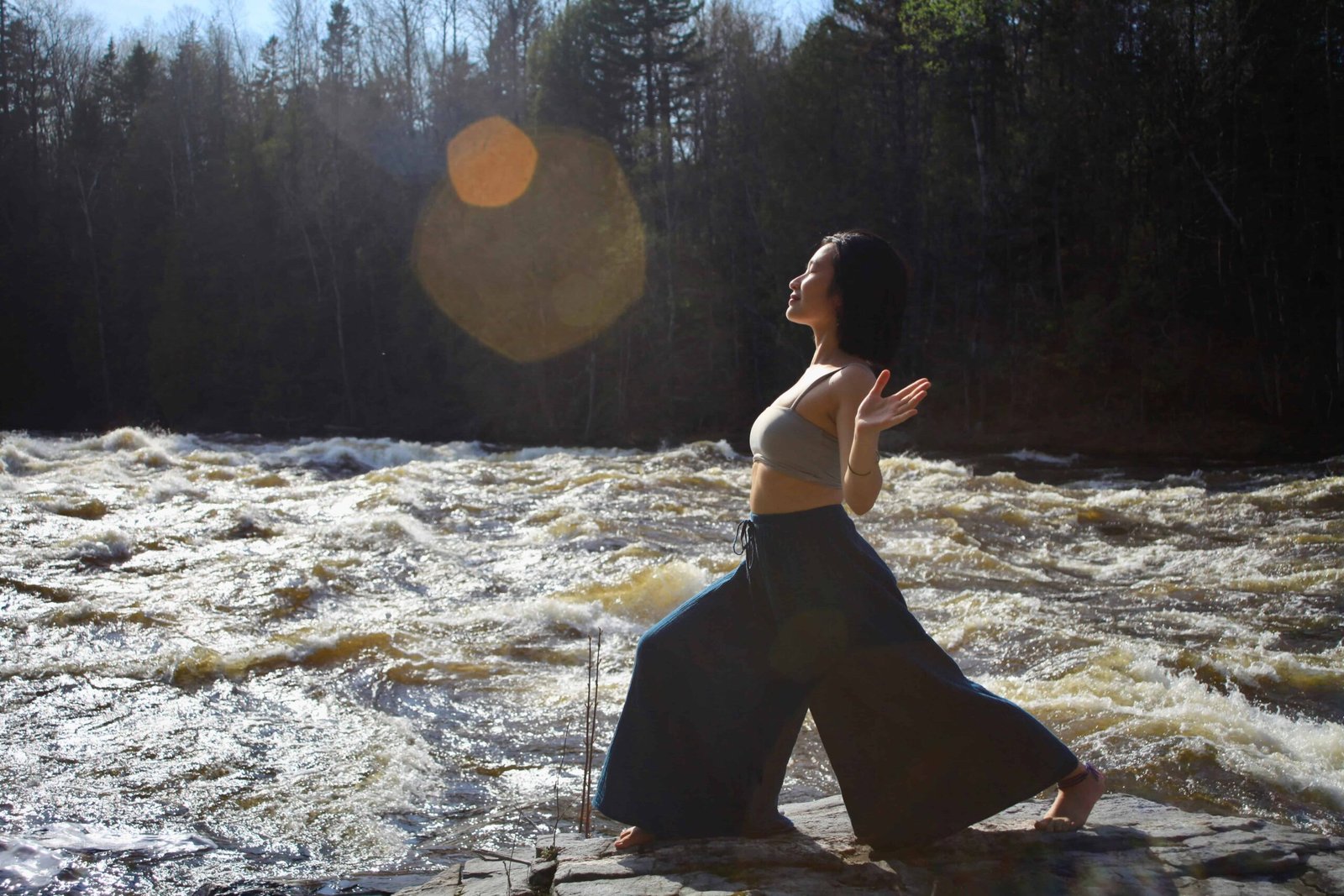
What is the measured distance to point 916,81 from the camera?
27141 mm

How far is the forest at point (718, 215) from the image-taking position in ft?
71.7

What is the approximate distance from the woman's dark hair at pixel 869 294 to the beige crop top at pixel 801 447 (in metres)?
0.10

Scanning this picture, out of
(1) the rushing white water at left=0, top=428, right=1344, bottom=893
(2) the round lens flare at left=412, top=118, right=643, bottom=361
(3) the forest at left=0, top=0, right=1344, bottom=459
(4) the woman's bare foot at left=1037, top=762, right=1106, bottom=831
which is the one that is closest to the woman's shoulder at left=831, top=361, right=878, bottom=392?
(4) the woman's bare foot at left=1037, top=762, right=1106, bottom=831

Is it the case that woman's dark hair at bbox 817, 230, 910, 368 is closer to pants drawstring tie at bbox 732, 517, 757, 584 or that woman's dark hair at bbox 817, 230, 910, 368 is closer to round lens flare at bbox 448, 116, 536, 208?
pants drawstring tie at bbox 732, 517, 757, 584

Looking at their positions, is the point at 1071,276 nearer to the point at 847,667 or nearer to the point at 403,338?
the point at 403,338

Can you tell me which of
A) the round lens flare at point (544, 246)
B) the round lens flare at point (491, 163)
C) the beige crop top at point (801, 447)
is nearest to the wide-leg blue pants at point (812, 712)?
the beige crop top at point (801, 447)

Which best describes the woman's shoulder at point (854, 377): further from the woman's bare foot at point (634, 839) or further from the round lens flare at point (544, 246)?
the round lens flare at point (544, 246)

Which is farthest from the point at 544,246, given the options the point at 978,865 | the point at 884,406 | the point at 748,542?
the point at 978,865

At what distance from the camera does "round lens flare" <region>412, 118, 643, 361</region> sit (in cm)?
2909

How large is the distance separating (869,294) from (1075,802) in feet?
4.93

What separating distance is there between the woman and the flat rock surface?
0.29 feet

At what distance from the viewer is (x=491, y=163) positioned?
31.7 m

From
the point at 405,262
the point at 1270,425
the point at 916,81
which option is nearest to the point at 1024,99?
the point at 916,81

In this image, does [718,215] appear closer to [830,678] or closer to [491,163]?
[491,163]
